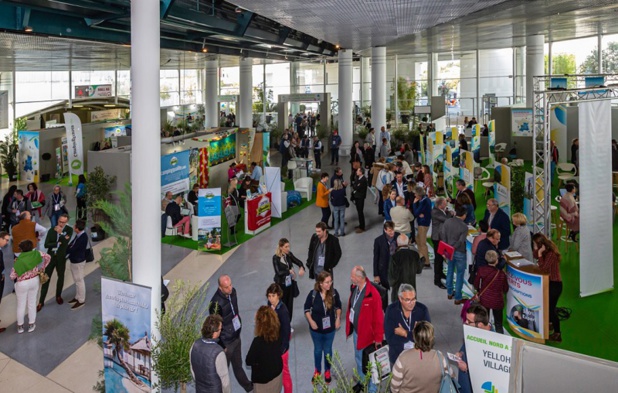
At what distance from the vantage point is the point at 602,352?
6629 mm

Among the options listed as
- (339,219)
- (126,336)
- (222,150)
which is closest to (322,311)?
(126,336)

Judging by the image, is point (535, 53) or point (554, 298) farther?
point (535, 53)

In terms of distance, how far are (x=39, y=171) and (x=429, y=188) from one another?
1402cm

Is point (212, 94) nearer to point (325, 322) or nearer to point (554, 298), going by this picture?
point (554, 298)

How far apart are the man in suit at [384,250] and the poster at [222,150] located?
10458 mm

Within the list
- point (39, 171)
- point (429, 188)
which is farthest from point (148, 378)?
point (39, 171)

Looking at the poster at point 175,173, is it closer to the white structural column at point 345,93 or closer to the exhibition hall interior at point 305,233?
the exhibition hall interior at point 305,233

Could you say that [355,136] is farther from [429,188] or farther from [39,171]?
[429,188]

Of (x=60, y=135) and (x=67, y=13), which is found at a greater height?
(x=67, y=13)

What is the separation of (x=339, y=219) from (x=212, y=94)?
20.9 m

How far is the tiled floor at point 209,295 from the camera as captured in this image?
6.41 metres

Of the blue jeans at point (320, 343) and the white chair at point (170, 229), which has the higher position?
the white chair at point (170, 229)

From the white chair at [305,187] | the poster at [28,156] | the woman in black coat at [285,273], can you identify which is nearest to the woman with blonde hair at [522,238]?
the woman in black coat at [285,273]

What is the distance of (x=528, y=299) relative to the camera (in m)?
6.78
